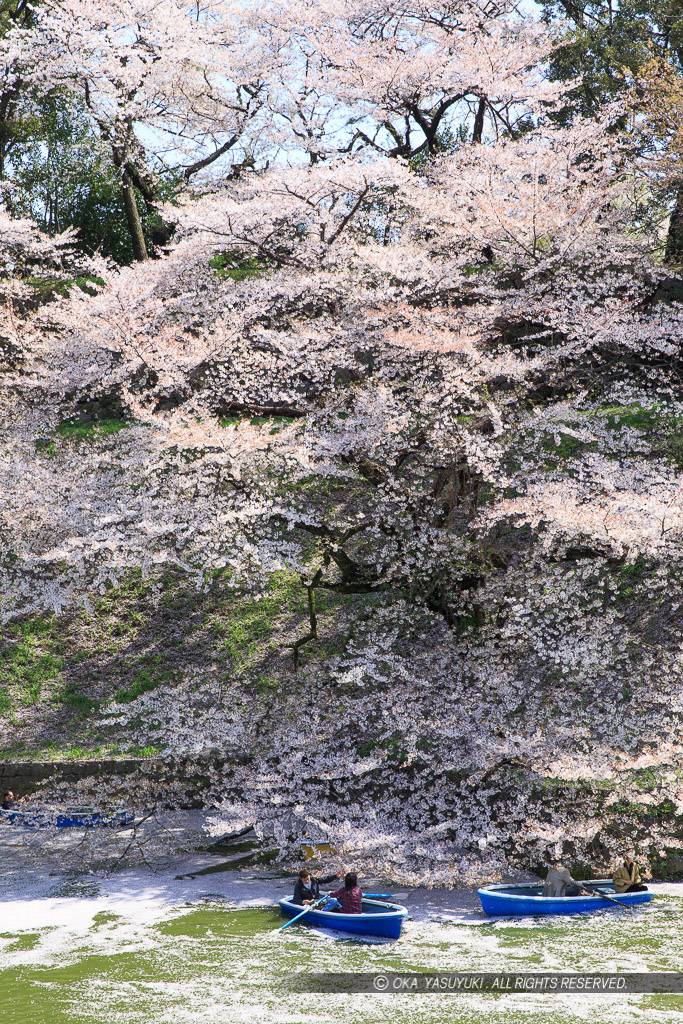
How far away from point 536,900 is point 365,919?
191cm

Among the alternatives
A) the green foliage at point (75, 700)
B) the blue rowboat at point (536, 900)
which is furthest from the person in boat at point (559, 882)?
the green foliage at point (75, 700)

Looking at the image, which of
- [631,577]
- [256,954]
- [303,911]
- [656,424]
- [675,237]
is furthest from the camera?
[675,237]

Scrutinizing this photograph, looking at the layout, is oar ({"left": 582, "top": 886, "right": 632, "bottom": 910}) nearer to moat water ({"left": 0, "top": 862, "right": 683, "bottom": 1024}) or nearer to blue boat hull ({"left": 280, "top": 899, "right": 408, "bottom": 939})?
moat water ({"left": 0, "top": 862, "right": 683, "bottom": 1024})

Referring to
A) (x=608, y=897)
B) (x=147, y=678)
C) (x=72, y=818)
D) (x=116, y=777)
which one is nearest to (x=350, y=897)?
(x=608, y=897)

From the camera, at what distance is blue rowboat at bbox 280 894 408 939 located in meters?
8.41

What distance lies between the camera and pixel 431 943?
27.2 feet

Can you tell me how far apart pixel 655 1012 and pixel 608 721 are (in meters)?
4.78

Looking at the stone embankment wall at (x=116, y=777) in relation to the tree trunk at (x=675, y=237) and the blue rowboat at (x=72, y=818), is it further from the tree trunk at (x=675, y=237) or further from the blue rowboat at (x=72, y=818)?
the tree trunk at (x=675, y=237)

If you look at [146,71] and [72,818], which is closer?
[72,818]

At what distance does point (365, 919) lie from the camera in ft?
27.8

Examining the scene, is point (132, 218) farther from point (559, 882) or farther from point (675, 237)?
point (559, 882)

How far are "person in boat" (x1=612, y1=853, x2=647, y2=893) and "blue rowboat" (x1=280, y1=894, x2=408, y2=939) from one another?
8.48ft

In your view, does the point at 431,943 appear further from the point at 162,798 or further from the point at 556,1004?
the point at 162,798

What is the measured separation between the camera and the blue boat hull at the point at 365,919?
8414 millimetres
